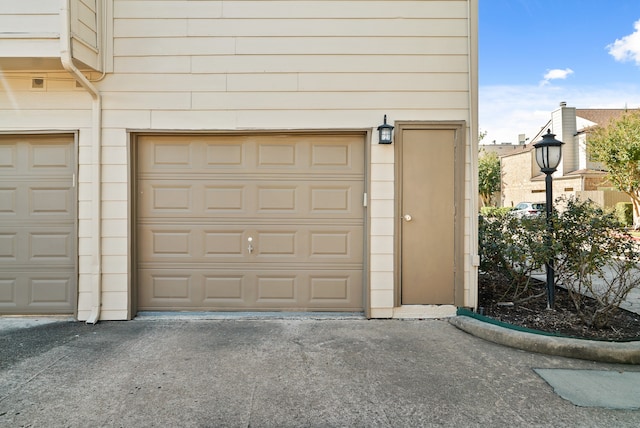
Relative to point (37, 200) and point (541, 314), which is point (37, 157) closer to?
point (37, 200)

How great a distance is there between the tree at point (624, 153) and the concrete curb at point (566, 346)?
14.0 m

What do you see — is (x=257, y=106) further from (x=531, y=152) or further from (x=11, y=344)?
(x=531, y=152)

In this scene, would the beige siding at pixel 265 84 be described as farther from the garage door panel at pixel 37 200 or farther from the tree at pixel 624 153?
the tree at pixel 624 153

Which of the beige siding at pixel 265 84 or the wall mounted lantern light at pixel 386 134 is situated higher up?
Answer: the beige siding at pixel 265 84

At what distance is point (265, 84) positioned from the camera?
436 cm

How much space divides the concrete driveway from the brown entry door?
0.48 metres

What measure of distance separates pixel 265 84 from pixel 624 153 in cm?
1524

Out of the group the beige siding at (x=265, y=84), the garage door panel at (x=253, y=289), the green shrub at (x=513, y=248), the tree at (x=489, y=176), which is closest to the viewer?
the green shrub at (x=513, y=248)

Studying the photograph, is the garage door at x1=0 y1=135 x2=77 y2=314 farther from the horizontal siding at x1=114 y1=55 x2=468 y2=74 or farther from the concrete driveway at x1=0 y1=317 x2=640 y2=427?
the horizontal siding at x1=114 y1=55 x2=468 y2=74

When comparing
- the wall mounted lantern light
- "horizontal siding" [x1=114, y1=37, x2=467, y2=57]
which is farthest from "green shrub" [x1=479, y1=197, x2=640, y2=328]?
"horizontal siding" [x1=114, y1=37, x2=467, y2=57]

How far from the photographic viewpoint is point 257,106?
4.36 metres

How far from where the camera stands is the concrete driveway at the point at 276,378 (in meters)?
2.43

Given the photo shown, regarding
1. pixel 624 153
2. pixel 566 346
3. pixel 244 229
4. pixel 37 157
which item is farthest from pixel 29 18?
pixel 624 153

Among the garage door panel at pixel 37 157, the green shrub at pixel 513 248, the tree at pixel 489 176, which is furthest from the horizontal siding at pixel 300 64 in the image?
the tree at pixel 489 176
